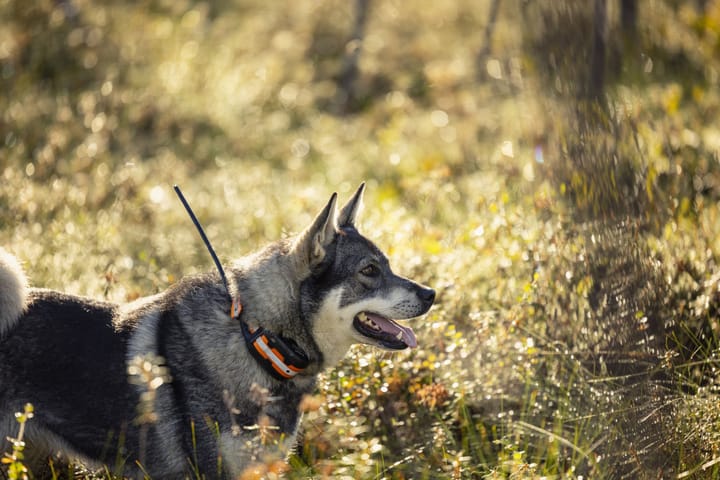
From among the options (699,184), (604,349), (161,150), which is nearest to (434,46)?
(161,150)

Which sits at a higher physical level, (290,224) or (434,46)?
(290,224)

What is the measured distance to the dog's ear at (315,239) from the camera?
3.86m

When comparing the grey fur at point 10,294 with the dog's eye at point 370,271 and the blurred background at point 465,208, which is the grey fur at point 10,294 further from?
the dog's eye at point 370,271

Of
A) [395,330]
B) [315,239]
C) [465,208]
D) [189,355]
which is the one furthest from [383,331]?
[465,208]

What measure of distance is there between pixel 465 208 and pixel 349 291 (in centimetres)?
352

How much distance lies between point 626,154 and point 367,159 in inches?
199

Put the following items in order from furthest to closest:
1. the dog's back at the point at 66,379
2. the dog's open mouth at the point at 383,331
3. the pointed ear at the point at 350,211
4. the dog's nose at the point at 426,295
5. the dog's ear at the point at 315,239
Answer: the pointed ear at the point at 350,211 < the dog's nose at the point at 426,295 < the dog's open mouth at the point at 383,331 < the dog's ear at the point at 315,239 < the dog's back at the point at 66,379

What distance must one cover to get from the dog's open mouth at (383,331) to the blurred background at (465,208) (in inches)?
9.5

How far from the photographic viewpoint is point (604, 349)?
14.3ft

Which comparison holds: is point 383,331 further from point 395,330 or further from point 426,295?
point 426,295

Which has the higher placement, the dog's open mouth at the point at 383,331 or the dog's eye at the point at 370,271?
the dog's eye at the point at 370,271

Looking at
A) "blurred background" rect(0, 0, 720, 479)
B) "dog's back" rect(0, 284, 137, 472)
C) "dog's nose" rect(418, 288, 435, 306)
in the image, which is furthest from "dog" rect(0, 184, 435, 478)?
"blurred background" rect(0, 0, 720, 479)

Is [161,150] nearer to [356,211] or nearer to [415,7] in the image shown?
[356,211]

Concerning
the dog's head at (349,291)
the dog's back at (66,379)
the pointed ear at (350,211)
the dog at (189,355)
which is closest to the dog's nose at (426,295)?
the dog's head at (349,291)
